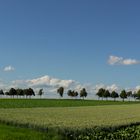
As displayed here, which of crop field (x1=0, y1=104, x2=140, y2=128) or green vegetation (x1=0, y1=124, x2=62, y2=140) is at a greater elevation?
crop field (x1=0, y1=104, x2=140, y2=128)

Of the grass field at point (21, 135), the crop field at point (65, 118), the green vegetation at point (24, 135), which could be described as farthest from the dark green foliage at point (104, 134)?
the grass field at point (21, 135)

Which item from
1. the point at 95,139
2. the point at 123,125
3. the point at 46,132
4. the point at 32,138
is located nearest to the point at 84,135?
the point at 95,139

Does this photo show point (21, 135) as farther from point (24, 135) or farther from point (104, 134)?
point (104, 134)

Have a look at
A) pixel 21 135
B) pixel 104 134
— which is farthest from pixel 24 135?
pixel 104 134

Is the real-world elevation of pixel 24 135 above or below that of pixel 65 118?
below

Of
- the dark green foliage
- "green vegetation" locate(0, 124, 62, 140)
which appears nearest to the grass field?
"green vegetation" locate(0, 124, 62, 140)

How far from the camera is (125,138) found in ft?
92.2

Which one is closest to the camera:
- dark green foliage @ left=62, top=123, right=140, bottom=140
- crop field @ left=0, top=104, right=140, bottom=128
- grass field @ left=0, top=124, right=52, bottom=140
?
grass field @ left=0, top=124, right=52, bottom=140

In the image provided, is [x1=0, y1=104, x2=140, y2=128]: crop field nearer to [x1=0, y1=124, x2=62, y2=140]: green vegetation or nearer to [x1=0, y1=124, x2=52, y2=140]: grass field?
[x1=0, y1=124, x2=62, y2=140]: green vegetation

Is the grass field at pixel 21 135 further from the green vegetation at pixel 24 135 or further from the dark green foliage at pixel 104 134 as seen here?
the dark green foliage at pixel 104 134

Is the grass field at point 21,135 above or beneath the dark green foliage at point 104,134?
above

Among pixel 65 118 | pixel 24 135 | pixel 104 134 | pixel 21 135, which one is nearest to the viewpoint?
pixel 21 135

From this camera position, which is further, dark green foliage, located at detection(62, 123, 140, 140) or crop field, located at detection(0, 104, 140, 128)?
crop field, located at detection(0, 104, 140, 128)

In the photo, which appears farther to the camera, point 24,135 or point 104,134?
point 104,134
